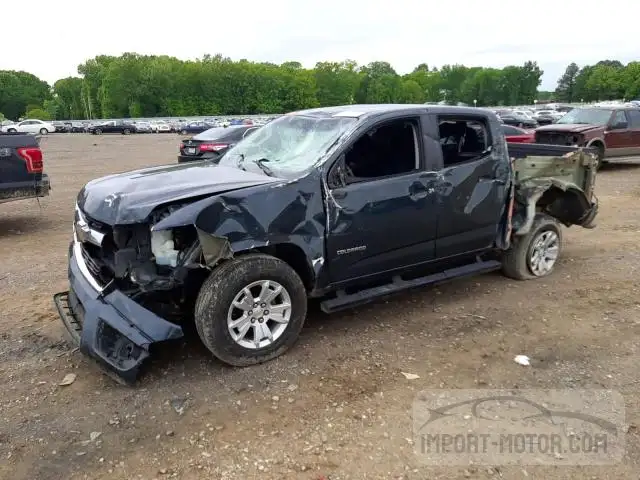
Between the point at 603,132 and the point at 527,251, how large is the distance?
34.2ft

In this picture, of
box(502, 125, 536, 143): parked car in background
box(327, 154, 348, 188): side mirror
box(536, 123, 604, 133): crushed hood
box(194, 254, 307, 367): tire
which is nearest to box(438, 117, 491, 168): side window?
box(327, 154, 348, 188): side mirror

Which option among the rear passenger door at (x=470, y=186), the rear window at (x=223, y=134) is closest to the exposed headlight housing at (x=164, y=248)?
the rear passenger door at (x=470, y=186)

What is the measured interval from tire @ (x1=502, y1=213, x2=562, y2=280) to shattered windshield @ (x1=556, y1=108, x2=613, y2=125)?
Result: 10.4 m

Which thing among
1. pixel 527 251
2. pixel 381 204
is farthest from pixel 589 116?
pixel 381 204

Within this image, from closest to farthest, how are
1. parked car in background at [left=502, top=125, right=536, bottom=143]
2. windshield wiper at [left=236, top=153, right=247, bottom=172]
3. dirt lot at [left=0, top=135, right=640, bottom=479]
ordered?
dirt lot at [left=0, top=135, right=640, bottom=479], windshield wiper at [left=236, top=153, right=247, bottom=172], parked car in background at [left=502, top=125, right=536, bottom=143]

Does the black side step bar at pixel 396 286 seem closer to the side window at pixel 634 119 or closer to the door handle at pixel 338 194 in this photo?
the door handle at pixel 338 194

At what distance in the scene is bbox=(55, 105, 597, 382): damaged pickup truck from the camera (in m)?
3.77

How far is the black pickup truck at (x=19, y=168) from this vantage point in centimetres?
777

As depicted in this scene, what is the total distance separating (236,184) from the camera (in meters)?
4.03

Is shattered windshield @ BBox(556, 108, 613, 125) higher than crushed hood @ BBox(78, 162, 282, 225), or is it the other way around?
shattered windshield @ BBox(556, 108, 613, 125)

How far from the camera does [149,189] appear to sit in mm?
3979

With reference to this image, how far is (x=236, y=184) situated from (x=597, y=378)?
293 cm

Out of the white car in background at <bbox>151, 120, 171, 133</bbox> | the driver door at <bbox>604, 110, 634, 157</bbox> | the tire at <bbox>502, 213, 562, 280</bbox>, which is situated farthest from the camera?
the white car in background at <bbox>151, 120, 171, 133</bbox>

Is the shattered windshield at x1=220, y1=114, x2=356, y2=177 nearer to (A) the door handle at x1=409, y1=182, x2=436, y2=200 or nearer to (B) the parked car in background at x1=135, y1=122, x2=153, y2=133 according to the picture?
(A) the door handle at x1=409, y1=182, x2=436, y2=200
